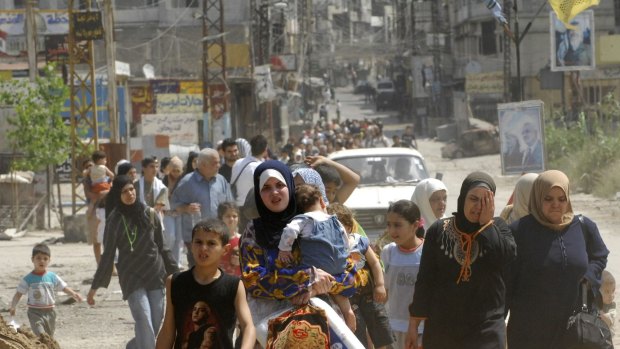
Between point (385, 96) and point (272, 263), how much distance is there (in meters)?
95.3

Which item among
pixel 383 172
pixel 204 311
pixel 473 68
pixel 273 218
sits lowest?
pixel 204 311

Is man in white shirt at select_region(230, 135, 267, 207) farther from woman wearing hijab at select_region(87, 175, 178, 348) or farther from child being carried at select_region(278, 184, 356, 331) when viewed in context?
child being carried at select_region(278, 184, 356, 331)

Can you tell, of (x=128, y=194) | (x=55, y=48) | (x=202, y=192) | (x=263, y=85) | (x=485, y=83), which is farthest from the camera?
(x=485, y=83)

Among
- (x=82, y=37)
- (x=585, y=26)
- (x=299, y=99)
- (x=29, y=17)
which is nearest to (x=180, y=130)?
(x=29, y=17)

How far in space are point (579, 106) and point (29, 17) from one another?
1216 inches

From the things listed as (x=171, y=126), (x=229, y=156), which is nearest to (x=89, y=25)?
(x=171, y=126)

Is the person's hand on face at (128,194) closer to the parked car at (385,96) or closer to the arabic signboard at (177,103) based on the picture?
the arabic signboard at (177,103)

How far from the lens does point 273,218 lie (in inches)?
247

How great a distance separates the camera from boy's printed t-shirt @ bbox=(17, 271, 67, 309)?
11.2 metres

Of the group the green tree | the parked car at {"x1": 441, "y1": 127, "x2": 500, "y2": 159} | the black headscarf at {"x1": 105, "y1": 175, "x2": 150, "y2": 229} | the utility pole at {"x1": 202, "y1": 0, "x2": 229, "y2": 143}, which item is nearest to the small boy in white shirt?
the black headscarf at {"x1": 105, "y1": 175, "x2": 150, "y2": 229}

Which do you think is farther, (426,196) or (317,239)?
(426,196)

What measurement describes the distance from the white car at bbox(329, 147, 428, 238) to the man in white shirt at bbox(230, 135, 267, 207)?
4.20 meters

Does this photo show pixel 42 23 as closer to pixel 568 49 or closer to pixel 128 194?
pixel 568 49

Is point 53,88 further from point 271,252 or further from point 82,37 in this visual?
point 271,252
